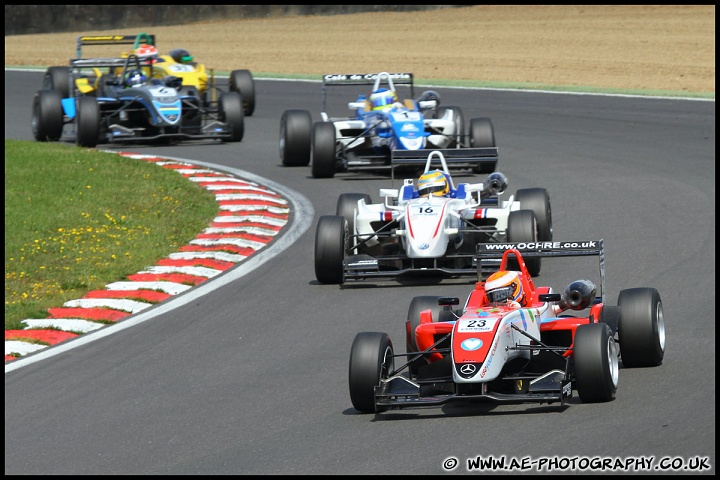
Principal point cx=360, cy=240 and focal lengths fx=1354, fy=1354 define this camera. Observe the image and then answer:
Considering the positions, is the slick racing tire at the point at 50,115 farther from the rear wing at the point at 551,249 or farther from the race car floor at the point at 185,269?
the rear wing at the point at 551,249

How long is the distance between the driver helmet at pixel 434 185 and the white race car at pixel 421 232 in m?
0.07

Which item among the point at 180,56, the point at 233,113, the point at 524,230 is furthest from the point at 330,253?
the point at 180,56

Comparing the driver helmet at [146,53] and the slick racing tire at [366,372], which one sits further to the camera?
the driver helmet at [146,53]

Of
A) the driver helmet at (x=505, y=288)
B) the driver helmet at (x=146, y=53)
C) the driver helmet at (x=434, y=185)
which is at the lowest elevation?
the driver helmet at (x=505, y=288)

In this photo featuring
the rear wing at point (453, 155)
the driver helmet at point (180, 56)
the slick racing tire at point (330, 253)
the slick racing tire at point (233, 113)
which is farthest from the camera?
the driver helmet at point (180, 56)

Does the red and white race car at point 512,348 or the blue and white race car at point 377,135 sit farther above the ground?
the blue and white race car at point 377,135

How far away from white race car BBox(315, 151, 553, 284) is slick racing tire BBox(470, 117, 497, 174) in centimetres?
525

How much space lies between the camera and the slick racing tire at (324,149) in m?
19.8

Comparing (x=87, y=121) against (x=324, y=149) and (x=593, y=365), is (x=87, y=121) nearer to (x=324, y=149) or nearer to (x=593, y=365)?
(x=324, y=149)

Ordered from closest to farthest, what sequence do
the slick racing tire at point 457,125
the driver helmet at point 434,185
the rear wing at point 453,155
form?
1. the driver helmet at point 434,185
2. the rear wing at point 453,155
3. the slick racing tire at point 457,125

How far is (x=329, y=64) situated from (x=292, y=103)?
26.9 ft

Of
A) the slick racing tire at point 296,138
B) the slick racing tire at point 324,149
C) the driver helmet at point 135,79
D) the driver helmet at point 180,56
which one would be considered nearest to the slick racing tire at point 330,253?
the slick racing tire at point 324,149

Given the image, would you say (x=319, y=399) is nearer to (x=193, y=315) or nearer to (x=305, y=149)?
(x=193, y=315)

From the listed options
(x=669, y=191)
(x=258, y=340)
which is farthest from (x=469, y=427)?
(x=669, y=191)
